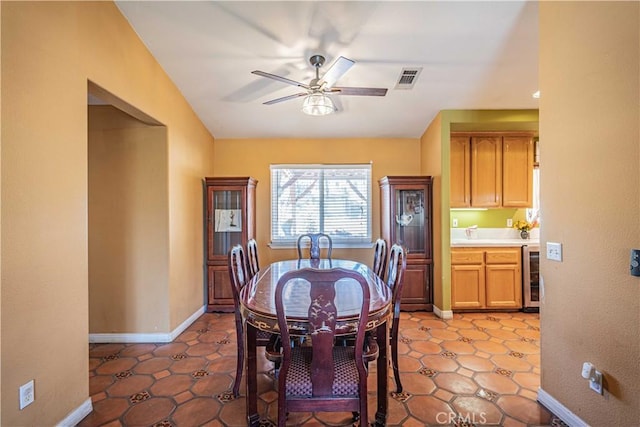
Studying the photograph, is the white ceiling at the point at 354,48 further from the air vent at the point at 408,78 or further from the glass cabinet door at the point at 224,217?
the glass cabinet door at the point at 224,217

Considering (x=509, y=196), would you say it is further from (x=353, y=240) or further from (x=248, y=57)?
(x=248, y=57)

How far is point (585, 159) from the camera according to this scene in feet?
5.74

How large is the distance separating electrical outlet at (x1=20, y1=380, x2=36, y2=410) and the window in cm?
309

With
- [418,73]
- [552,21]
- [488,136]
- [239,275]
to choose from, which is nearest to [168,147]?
[239,275]

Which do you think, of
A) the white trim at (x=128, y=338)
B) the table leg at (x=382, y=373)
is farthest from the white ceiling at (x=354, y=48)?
the white trim at (x=128, y=338)

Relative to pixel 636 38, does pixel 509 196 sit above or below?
below

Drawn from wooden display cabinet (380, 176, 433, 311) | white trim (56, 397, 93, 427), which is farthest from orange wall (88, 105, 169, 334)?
wooden display cabinet (380, 176, 433, 311)

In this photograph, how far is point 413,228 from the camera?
13.7 feet

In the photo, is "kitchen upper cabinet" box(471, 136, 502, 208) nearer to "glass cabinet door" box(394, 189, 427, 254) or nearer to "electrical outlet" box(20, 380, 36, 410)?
"glass cabinet door" box(394, 189, 427, 254)

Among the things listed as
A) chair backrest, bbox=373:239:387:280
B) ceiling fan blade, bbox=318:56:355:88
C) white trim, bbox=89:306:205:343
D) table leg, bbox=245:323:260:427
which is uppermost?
ceiling fan blade, bbox=318:56:355:88

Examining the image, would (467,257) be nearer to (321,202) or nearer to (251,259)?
(321,202)

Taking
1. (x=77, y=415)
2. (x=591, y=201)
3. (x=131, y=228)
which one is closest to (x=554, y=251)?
(x=591, y=201)

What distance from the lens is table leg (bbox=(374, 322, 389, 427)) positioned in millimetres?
1774

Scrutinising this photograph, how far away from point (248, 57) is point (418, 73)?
1736mm
